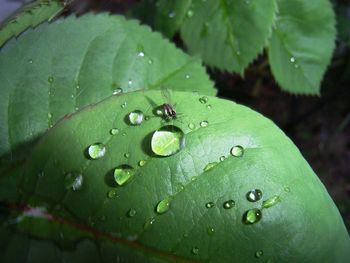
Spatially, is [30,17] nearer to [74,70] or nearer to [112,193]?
[74,70]

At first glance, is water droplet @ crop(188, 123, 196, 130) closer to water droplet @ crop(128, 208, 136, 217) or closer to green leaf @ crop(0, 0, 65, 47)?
water droplet @ crop(128, 208, 136, 217)

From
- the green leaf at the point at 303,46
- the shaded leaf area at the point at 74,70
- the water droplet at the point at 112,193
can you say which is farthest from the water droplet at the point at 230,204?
the green leaf at the point at 303,46

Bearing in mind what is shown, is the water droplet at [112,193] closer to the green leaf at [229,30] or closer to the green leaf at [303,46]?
the green leaf at [229,30]

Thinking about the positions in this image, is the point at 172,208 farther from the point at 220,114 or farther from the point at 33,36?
the point at 33,36

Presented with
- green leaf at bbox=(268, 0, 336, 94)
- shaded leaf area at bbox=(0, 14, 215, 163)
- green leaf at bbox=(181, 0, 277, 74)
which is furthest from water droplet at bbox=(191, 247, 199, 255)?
green leaf at bbox=(268, 0, 336, 94)

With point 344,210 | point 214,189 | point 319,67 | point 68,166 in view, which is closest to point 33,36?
point 68,166

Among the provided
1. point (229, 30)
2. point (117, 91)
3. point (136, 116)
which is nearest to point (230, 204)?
point (136, 116)
